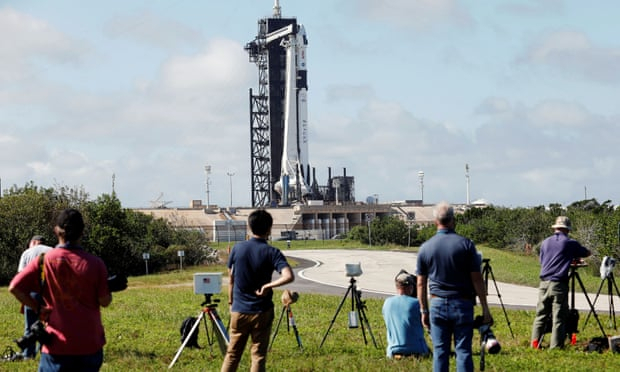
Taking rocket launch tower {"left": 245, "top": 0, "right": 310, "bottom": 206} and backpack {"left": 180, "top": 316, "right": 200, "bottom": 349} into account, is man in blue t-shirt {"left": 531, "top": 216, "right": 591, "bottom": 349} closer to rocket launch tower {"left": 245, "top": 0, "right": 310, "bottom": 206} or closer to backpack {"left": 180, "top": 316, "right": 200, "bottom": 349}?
backpack {"left": 180, "top": 316, "right": 200, "bottom": 349}

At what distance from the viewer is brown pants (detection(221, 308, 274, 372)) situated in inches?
335

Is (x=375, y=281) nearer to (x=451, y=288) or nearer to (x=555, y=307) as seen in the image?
(x=555, y=307)

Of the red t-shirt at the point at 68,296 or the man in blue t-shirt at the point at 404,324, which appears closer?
the red t-shirt at the point at 68,296

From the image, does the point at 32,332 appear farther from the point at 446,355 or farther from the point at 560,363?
the point at 560,363

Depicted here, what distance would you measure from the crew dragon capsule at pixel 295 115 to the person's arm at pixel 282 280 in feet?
367

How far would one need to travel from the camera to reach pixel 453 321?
27.3ft

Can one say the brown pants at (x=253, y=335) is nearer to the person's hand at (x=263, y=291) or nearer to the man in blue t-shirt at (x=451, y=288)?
the person's hand at (x=263, y=291)

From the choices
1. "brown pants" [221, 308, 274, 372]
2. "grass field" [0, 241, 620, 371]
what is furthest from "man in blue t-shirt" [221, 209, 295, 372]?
"grass field" [0, 241, 620, 371]

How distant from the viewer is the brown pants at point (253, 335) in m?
8.52

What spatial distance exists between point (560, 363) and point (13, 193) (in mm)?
42995

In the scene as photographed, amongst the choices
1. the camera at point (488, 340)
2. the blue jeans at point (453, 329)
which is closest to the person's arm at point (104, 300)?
the blue jeans at point (453, 329)

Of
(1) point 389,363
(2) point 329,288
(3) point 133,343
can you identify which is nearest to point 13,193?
(2) point 329,288

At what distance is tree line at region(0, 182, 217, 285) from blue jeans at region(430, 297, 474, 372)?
39445 millimetres

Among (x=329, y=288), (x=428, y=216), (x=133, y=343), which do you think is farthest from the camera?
(x=428, y=216)
